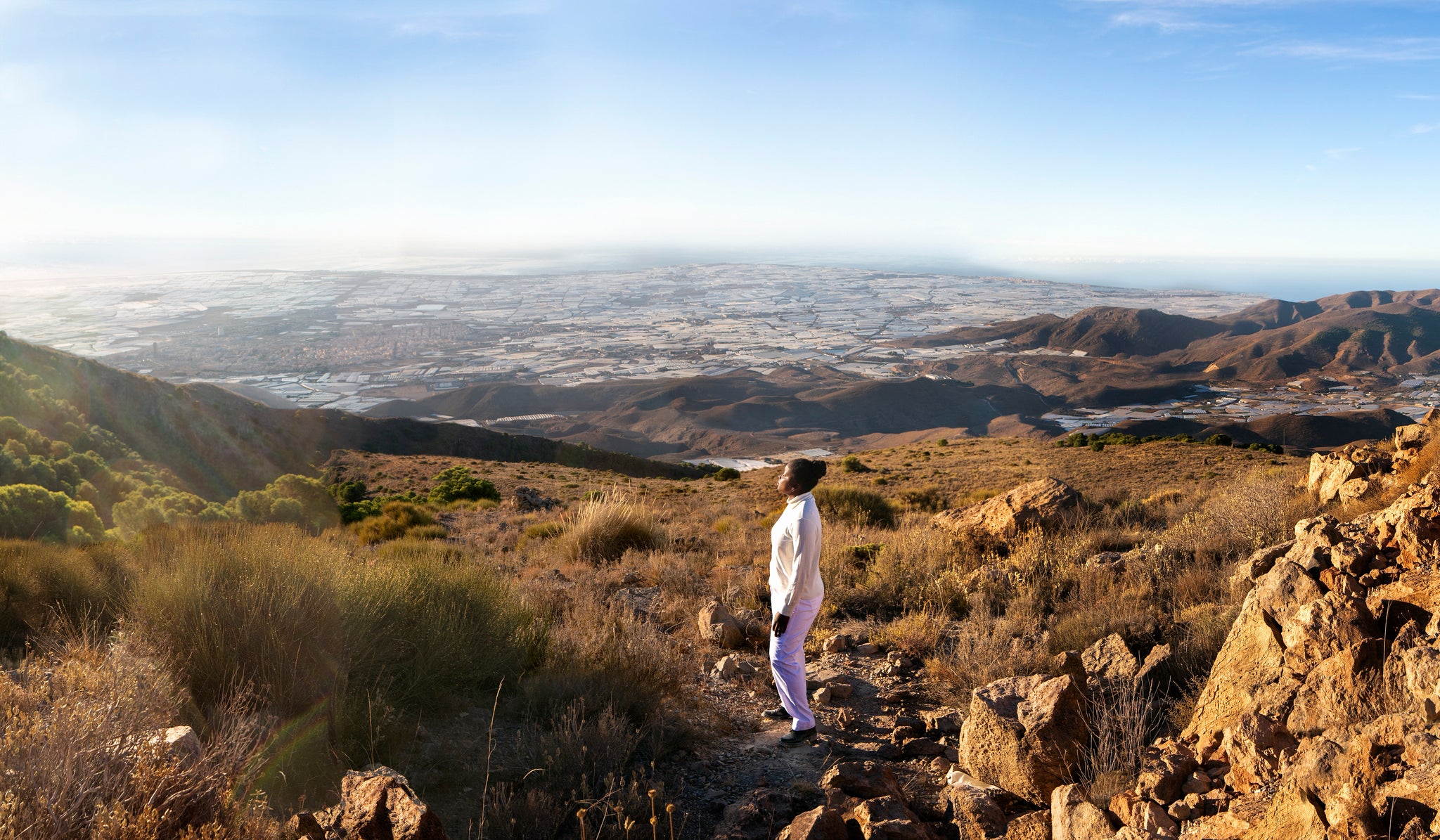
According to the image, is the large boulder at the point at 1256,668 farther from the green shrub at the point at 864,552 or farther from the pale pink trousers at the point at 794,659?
the green shrub at the point at 864,552

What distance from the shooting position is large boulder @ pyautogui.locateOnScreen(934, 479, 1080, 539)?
28.6ft

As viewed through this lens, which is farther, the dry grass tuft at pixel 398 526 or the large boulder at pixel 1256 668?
the dry grass tuft at pixel 398 526

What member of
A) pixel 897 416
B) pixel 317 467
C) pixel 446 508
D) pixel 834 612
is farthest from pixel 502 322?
pixel 834 612

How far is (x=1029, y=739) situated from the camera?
141 inches

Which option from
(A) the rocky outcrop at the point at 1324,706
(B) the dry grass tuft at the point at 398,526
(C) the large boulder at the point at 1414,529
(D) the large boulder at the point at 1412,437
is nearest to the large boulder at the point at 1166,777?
(A) the rocky outcrop at the point at 1324,706

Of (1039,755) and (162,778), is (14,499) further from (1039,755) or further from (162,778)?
(1039,755)

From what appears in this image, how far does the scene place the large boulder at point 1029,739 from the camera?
140 inches

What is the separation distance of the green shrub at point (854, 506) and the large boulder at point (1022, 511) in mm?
3707

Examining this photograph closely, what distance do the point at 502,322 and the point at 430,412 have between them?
83177 mm

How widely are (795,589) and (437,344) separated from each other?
509 feet

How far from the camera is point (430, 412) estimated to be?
322ft

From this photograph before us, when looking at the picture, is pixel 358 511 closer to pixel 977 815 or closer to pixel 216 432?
pixel 977 815

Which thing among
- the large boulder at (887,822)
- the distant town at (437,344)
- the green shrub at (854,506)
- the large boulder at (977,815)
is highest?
the large boulder at (887,822)

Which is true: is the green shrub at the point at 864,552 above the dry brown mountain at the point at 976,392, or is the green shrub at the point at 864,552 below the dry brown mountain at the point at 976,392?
above
